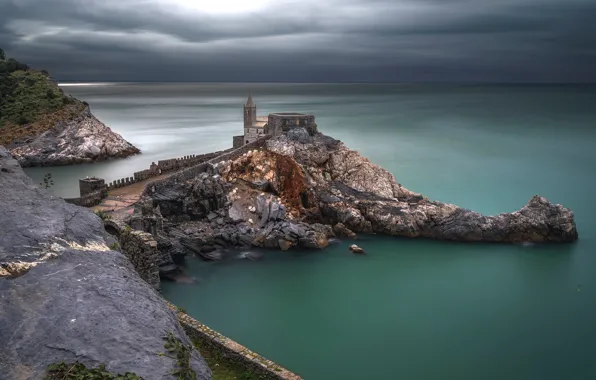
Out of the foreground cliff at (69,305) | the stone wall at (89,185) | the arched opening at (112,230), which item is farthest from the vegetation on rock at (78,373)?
the stone wall at (89,185)

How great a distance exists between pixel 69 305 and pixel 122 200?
25.9 metres

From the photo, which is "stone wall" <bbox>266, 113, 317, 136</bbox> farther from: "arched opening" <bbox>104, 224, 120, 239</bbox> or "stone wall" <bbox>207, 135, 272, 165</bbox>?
"arched opening" <bbox>104, 224, 120, 239</bbox>

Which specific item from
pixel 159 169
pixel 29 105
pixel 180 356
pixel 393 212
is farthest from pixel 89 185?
pixel 29 105

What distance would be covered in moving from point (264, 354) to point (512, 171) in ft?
143

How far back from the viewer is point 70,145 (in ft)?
190

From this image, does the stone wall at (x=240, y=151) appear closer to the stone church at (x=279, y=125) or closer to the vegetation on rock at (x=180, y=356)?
the stone church at (x=279, y=125)

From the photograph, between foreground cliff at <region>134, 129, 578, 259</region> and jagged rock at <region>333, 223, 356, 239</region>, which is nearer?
foreground cliff at <region>134, 129, 578, 259</region>

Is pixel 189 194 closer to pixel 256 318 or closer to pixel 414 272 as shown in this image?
pixel 256 318

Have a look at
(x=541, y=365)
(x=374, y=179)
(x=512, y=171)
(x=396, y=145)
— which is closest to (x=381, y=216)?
(x=374, y=179)

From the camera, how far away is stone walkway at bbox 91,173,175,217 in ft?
83.7

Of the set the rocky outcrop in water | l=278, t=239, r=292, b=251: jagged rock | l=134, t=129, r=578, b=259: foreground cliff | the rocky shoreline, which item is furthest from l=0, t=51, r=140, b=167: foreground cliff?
l=278, t=239, r=292, b=251: jagged rock

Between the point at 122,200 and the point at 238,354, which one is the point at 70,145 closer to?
the point at 122,200

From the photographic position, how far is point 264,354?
19.6 metres

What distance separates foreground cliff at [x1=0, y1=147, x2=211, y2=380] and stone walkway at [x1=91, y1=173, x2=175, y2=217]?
20.9 meters
